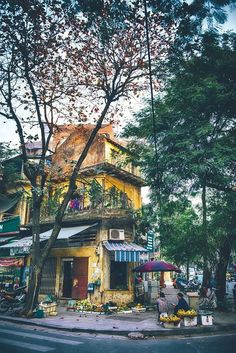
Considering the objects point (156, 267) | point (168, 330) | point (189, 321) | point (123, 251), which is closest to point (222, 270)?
point (156, 267)

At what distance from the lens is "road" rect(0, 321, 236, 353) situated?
7188mm

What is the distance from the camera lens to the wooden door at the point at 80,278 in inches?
662

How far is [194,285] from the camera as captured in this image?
28562 mm

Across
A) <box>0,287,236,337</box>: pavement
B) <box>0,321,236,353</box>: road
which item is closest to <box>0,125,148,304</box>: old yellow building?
<box>0,287,236,337</box>: pavement

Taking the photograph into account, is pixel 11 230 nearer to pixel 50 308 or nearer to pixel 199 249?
pixel 50 308

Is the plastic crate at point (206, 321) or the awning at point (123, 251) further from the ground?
the awning at point (123, 251)

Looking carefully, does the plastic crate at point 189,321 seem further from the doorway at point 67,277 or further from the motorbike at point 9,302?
the doorway at point 67,277

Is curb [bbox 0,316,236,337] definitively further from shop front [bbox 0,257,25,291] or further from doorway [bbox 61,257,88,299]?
shop front [bbox 0,257,25,291]

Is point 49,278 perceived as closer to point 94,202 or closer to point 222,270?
point 94,202

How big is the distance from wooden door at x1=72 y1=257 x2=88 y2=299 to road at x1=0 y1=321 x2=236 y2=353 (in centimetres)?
730

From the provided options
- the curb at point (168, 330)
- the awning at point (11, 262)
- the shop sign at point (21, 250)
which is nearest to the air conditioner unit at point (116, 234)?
the shop sign at point (21, 250)

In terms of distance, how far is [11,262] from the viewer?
19844 millimetres

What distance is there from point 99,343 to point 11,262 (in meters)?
13.7

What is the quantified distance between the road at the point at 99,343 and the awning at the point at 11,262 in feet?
35.6
